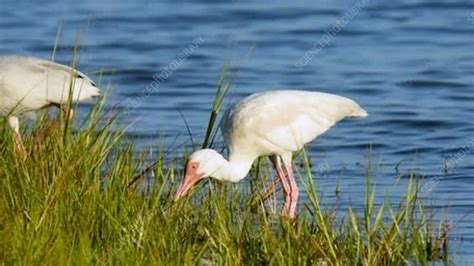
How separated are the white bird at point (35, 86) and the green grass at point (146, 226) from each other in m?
1.36

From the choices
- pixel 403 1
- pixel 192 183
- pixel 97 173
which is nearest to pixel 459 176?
pixel 192 183

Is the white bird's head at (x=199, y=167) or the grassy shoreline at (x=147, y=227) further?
the white bird's head at (x=199, y=167)

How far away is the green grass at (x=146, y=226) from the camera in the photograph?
Result: 698cm

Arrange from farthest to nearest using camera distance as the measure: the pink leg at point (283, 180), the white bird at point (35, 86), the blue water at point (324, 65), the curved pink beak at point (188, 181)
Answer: the blue water at point (324, 65), the white bird at point (35, 86), the pink leg at point (283, 180), the curved pink beak at point (188, 181)

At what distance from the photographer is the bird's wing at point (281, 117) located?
9234 millimetres

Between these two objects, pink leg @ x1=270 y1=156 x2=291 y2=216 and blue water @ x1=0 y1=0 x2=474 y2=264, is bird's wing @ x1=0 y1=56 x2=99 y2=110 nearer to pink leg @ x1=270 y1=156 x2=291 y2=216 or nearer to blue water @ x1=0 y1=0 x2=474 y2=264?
pink leg @ x1=270 y1=156 x2=291 y2=216

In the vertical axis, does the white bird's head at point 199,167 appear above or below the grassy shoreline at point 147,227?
above

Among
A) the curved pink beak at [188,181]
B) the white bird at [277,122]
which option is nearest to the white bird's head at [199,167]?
Result: the curved pink beak at [188,181]

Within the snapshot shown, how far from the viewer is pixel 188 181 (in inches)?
340

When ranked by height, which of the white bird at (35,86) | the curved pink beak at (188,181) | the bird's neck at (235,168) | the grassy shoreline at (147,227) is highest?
the white bird at (35,86)

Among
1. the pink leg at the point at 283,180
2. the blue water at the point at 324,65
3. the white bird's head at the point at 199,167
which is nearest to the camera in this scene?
the white bird's head at the point at 199,167

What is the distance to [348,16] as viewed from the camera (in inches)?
774

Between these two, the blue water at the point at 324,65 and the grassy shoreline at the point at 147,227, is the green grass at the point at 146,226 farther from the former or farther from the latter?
the blue water at the point at 324,65

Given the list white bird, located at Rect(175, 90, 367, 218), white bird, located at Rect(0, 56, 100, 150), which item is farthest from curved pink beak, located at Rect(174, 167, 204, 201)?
white bird, located at Rect(0, 56, 100, 150)
